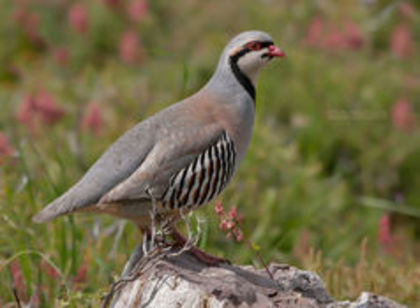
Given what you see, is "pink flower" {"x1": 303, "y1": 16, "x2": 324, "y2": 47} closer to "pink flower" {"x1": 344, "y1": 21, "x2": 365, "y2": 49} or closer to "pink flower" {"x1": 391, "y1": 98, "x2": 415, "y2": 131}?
"pink flower" {"x1": 344, "y1": 21, "x2": 365, "y2": 49}

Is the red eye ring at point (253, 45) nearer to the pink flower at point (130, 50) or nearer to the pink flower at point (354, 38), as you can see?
the pink flower at point (354, 38)

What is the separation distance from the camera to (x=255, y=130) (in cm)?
677

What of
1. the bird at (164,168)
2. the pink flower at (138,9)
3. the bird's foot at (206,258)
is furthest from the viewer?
the pink flower at (138,9)

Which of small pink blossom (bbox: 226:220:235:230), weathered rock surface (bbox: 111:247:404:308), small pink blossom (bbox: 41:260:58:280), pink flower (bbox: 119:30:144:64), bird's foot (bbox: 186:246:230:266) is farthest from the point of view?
pink flower (bbox: 119:30:144:64)

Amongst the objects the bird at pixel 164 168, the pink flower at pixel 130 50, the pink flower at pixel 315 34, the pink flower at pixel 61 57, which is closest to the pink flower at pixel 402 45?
the pink flower at pixel 315 34

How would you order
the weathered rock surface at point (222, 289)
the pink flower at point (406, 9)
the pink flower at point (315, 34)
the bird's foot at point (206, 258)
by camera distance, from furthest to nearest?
the pink flower at point (315, 34) → the pink flower at point (406, 9) → the bird's foot at point (206, 258) → the weathered rock surface at point (222, 289)

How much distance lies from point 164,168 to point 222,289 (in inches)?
35.3

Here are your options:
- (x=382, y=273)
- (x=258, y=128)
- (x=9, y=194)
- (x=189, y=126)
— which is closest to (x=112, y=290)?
(x=189, y=126)

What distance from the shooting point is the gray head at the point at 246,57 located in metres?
4.34

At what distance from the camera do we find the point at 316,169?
6.76m

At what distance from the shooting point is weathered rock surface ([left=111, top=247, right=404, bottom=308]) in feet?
10.2

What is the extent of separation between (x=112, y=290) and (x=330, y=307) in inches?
34.1

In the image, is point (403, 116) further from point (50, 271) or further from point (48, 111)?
point (50, 271)

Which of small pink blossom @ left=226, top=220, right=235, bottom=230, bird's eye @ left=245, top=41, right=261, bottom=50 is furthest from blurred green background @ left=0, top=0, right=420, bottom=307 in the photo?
small pink blossom @ left=226, top=220, right=235, bottom=230
